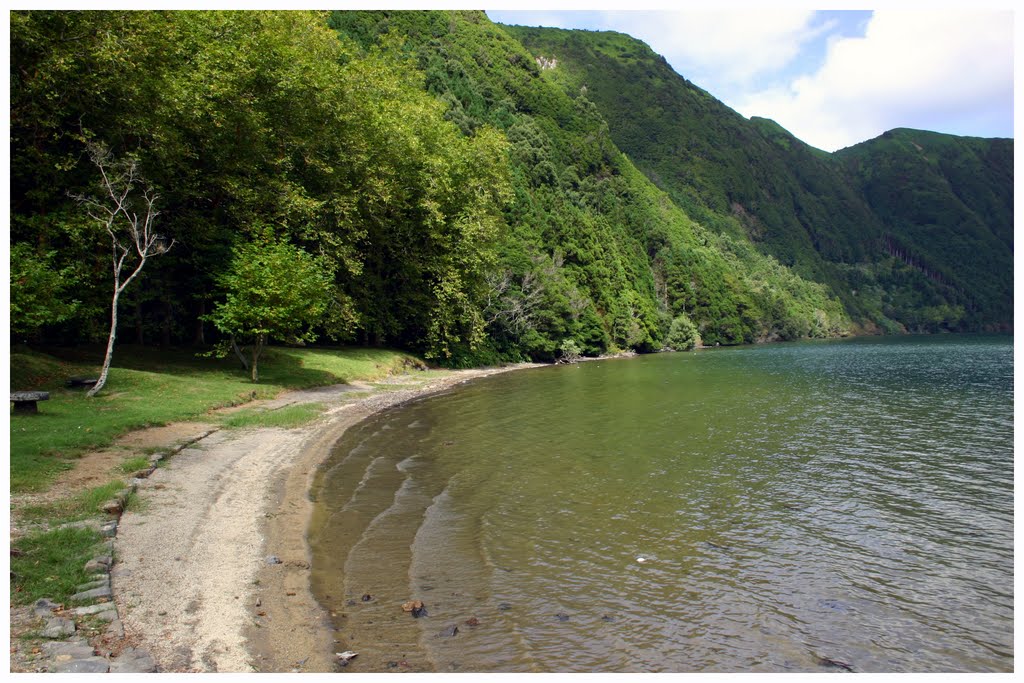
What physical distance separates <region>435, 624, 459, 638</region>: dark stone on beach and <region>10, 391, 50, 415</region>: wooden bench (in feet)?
56.2

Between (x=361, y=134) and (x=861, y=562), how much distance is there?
41.5 m

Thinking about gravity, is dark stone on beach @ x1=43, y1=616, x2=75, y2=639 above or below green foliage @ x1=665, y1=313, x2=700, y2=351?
below

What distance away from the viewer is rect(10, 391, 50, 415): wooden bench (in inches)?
734

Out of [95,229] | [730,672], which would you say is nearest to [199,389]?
[95,229]

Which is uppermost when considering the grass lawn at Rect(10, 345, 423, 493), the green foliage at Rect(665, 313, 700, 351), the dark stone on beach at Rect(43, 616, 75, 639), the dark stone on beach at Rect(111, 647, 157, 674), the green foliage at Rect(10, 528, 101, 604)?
the green foliage at Rect(665, 313, 700, 351)

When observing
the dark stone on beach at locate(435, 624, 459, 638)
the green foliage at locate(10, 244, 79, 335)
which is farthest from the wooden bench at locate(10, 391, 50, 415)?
the dark stone on beach at locate(435, 624, 459, 638)

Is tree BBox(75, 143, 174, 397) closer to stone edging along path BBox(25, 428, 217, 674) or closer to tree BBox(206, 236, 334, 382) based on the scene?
tree BBox(206, 236, 334, 382)

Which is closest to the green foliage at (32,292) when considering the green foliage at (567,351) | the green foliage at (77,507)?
the green foliage at (77,507)

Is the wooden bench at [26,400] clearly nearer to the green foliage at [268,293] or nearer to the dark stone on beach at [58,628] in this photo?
the green foliage at [268,293]

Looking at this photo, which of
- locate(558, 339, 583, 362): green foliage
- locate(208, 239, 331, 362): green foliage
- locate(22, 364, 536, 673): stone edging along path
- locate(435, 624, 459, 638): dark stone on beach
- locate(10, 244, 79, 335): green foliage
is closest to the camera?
locate(22, 364, 536, 673): stone edging along path

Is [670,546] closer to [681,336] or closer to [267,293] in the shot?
[267,293]

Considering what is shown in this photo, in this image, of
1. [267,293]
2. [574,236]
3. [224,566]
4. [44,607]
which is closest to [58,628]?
[44,607]

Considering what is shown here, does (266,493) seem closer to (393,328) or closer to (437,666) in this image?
(437,666)

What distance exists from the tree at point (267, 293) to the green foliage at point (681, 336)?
3368 inches
